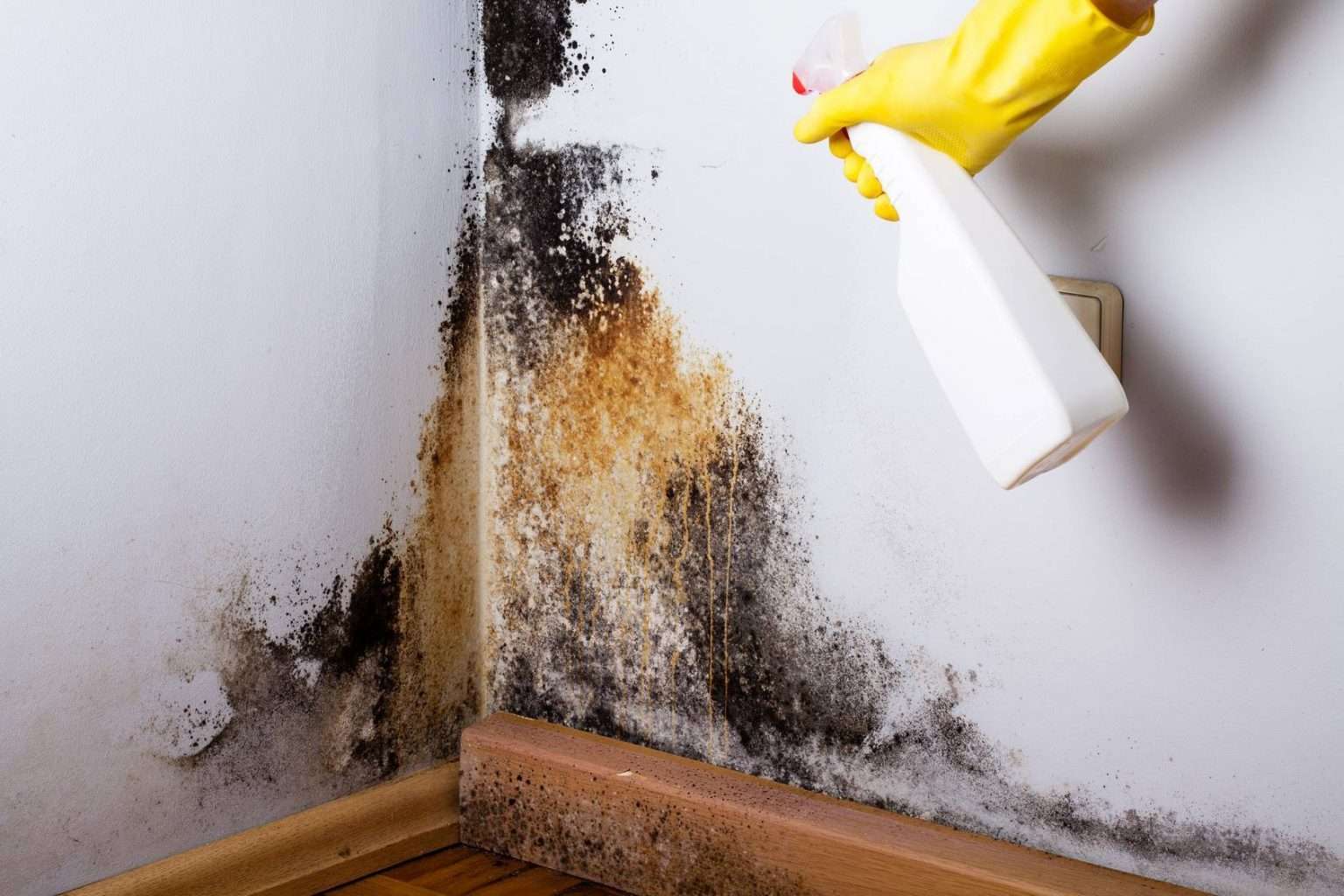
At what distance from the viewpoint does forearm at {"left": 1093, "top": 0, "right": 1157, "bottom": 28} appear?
816mm

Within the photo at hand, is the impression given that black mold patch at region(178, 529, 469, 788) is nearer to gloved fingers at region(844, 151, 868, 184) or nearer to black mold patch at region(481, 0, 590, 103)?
black mold patch at region(481, 0, 590, 103)

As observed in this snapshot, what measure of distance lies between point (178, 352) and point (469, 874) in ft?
2.24

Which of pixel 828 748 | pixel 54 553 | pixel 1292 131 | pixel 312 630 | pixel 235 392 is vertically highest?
pixel 1292 131

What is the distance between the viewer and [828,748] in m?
1.27

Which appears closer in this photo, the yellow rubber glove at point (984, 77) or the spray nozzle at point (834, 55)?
the yellow rubber glove at point (984, 77)

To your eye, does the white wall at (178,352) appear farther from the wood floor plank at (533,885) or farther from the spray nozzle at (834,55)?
the spray nozzle at (834,55)

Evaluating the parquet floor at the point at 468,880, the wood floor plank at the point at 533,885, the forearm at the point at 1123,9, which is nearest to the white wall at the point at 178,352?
the parquet floor at the point at 468,880

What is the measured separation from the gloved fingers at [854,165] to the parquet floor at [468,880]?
2.75ft

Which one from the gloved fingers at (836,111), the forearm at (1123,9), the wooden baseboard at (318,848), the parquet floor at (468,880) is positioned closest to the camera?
the forearm at (1123,9)

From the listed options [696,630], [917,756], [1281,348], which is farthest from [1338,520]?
[696,630]

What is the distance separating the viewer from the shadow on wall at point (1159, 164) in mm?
967

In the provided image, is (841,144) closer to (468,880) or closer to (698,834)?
(698,834)

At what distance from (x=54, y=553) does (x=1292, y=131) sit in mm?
1142

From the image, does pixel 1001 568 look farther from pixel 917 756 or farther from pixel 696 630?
pixel 696 630
